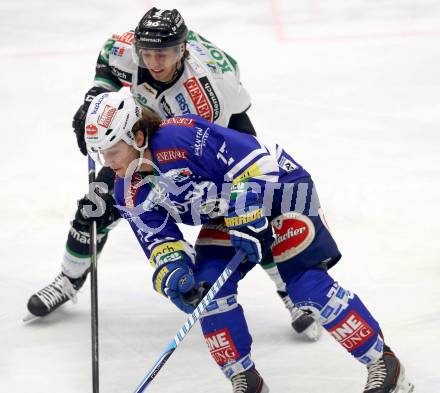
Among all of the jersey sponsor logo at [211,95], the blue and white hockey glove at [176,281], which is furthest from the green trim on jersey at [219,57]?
the blue and white hockey glove at [176,281]

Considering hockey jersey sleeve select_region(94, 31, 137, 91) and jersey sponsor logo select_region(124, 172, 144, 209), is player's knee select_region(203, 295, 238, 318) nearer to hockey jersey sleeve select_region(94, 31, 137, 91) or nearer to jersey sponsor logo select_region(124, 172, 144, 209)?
jersey sponsor logo select_region(124, 172, 144, 209)

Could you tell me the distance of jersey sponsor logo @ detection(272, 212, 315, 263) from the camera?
3.65 metres

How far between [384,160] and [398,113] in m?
0.61

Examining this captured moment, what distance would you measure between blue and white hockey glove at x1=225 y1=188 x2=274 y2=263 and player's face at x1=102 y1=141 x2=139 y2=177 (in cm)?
37

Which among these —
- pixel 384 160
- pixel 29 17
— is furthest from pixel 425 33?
pixel 29 17

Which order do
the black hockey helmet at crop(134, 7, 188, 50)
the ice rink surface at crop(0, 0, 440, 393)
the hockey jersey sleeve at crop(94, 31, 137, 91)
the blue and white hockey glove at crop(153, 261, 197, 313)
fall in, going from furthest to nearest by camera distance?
the hockey jersey sleeve at crop(94, 31, 137, 91)
the ice rink surface at crop(0, 0, 440, 393)
the black hockey helmet at crop(134, 7, 188, 50)
the blue and white hockey glove at crop(153, 261, 197, 313)

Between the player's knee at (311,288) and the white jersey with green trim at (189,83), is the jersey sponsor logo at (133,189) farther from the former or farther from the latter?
the white jersey with green trim at (189,83)

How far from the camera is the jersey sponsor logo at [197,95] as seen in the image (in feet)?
14.2

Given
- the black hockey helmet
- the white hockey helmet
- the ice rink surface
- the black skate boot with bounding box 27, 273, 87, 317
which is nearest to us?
the white hockey helmet

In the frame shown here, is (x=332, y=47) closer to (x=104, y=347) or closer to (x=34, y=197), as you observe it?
(x=34, y=197)

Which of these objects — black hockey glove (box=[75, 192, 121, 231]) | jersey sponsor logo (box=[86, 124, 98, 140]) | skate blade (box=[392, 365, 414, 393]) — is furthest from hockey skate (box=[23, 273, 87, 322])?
skate blade (box=[392, 365, 414, 393])

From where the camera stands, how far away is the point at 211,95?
14.4 ft

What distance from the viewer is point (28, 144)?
626 centimetres

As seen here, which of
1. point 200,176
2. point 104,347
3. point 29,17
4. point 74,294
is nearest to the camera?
point 200,176
